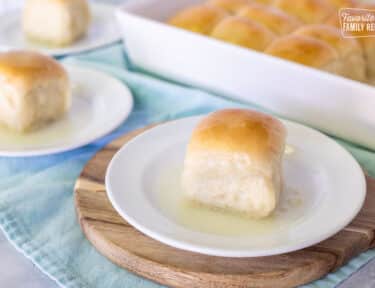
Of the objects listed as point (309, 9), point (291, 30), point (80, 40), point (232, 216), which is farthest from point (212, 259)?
point (80, 40)

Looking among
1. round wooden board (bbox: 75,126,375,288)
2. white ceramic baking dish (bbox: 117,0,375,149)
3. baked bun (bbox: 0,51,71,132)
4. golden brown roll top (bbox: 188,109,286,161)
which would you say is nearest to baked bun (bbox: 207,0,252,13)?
white ceramic baking dish (bbox: 117,0,375,149)

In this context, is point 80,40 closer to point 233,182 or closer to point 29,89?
point 29,89

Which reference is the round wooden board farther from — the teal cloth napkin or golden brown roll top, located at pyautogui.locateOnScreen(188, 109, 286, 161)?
golden brown roll top, located at pyautogui.locateOnScreen(188, 109, 286, 161)

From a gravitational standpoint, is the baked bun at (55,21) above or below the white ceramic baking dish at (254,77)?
below

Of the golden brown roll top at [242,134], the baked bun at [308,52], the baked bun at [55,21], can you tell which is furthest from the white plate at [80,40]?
the golden brown roll top at [242,134]

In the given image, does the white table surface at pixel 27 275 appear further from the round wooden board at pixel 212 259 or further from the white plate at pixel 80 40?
the white plate at pixel 80 40
